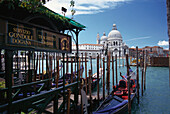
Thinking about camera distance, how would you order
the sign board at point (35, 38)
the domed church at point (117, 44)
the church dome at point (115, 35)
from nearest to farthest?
the sign board at point (35, 38), the domed church at point (117, 44), the church dome at point (115, 35)

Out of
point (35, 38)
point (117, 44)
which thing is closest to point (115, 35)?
point (117, 44)

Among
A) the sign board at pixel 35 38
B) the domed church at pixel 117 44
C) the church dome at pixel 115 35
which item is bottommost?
the sign board at pixel 35 38

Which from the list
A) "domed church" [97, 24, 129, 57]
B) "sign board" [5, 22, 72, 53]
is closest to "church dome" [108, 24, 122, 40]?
"domed church" [97, 24, 129, 57]

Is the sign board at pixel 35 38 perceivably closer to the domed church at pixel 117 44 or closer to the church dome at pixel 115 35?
the domed church at pixel 117 44

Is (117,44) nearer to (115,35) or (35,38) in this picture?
(115,35)

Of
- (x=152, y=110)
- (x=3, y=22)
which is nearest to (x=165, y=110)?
(x=152, y=110)

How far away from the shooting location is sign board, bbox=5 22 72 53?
79.4 inches

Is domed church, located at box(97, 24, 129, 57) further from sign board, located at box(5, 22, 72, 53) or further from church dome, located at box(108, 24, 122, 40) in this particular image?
sign board, located at box(5, 22, 72, 53)

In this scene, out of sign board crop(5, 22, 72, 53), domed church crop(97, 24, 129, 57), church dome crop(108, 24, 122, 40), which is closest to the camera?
sign board crop(5, 22, 72, 53)

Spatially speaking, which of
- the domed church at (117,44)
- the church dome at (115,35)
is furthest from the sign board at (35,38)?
the church dome at (115,35)

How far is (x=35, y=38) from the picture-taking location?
8.03 feet

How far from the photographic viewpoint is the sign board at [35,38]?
2.02m

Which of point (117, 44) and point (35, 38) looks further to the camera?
point (117, 44)

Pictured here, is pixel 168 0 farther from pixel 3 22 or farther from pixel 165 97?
pixel 165 97
